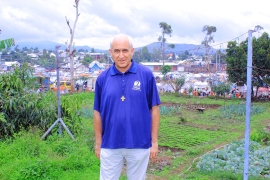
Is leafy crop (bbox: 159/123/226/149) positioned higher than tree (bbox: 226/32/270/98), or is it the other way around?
tree (bbox: 226/32/270/98)

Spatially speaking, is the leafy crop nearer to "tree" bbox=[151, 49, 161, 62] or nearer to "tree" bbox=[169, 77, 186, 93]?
"tree" bbox=[169, 77, 186, 93]

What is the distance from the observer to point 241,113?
1284 centimetres

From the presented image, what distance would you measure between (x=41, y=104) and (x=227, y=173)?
3665 millimetres

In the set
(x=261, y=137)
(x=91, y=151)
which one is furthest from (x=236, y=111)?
(x=91, y=151)

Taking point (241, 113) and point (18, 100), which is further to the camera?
point (241, 113)

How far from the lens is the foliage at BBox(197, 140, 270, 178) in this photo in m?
5.40

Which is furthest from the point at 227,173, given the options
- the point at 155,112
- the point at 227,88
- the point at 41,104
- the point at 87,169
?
the point at 227,88

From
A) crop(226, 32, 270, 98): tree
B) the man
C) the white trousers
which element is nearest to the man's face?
the man

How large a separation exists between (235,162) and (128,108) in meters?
3.88

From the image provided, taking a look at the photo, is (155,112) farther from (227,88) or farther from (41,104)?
(227,88)

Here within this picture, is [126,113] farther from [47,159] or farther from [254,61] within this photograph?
[254,61]

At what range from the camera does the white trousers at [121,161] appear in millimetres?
2652

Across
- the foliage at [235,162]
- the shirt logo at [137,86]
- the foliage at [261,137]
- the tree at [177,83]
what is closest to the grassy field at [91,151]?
the foliage at [235,162]

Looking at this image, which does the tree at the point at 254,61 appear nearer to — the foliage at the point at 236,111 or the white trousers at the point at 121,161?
the foliage at the point at 236,111
